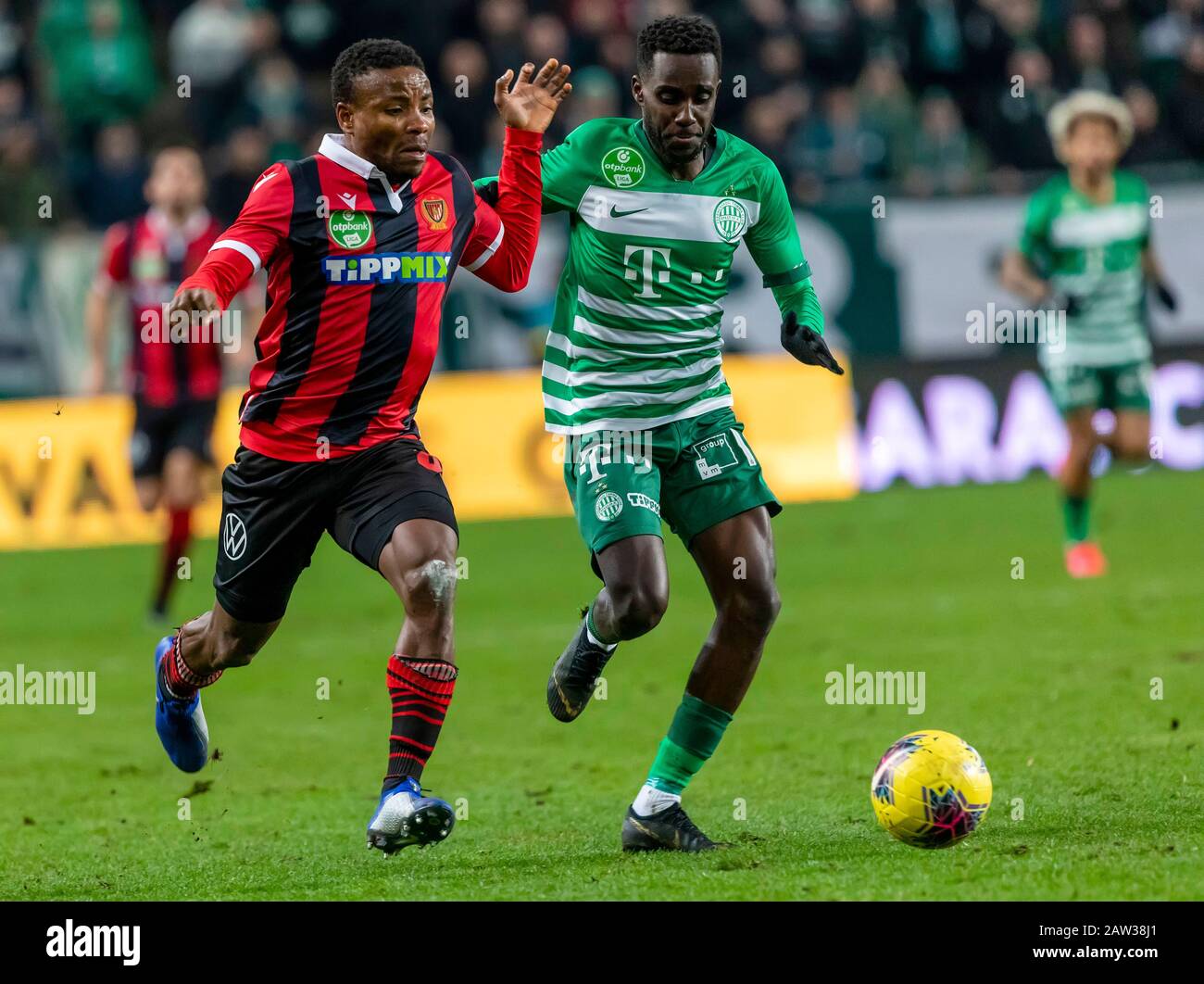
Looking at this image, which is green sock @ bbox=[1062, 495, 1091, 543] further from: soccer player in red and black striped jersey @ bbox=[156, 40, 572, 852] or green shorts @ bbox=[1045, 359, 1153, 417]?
soccer player in red and black striped jersey @ bbox=[156, 40, 572, 852]

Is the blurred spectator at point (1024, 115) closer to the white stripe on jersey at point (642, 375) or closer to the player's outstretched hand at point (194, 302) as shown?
the white stripe on jersey at point (642, 375)

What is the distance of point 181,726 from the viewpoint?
7.10 m

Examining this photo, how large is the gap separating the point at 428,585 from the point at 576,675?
0.97 meters

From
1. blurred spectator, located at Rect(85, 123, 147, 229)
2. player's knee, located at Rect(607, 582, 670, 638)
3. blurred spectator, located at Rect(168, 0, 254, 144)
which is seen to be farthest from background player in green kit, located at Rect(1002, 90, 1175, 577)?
blurred spectator, located at Rect(168, 0, 254, 144)

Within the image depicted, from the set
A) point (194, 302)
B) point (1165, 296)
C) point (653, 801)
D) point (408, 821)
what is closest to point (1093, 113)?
point (1165, 296)

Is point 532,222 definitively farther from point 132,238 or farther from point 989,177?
point 989,177

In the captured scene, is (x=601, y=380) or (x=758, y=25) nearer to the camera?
(x=601, y=380)

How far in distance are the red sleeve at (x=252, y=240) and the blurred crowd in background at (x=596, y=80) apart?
35.9 feet

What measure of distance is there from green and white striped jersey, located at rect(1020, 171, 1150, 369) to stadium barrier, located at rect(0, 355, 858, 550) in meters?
3.51

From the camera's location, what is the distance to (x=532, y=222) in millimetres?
6609

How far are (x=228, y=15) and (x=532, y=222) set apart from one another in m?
12.7

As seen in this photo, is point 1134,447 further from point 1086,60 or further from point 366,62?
point 1086,60

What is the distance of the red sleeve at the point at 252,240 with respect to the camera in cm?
584
